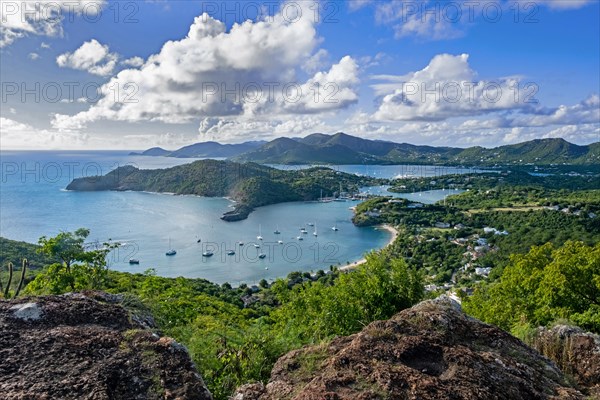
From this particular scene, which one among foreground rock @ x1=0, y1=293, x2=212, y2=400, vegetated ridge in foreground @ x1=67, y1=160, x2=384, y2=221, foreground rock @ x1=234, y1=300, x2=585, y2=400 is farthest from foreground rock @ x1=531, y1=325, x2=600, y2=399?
vegetated ridge in foreground @ x1=67, y1=160, x2=384, y2=221

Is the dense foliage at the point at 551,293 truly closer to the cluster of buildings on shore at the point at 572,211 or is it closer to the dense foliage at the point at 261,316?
the dense foliage at the point at 261,316

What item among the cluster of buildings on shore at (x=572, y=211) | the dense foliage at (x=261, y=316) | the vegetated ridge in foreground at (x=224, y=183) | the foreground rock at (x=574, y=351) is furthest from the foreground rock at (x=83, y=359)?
the vegetated ridge in foreground at (x=224, y=183)

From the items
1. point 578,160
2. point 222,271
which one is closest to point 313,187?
point 222,271

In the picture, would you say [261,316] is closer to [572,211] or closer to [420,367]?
[420,367]

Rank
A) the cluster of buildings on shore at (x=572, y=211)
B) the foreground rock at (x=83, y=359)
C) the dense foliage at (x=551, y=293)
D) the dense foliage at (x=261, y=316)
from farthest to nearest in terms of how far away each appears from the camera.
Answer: the cluster of buildings on shore at (x=572, y=211) → the dense foliage at (x=551, y=293) → the dense foliage at (x=261, y=316) → the foreground rock at (x=83, y=359)

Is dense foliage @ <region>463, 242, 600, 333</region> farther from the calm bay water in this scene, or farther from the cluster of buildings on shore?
the cluster of buildings on shore
